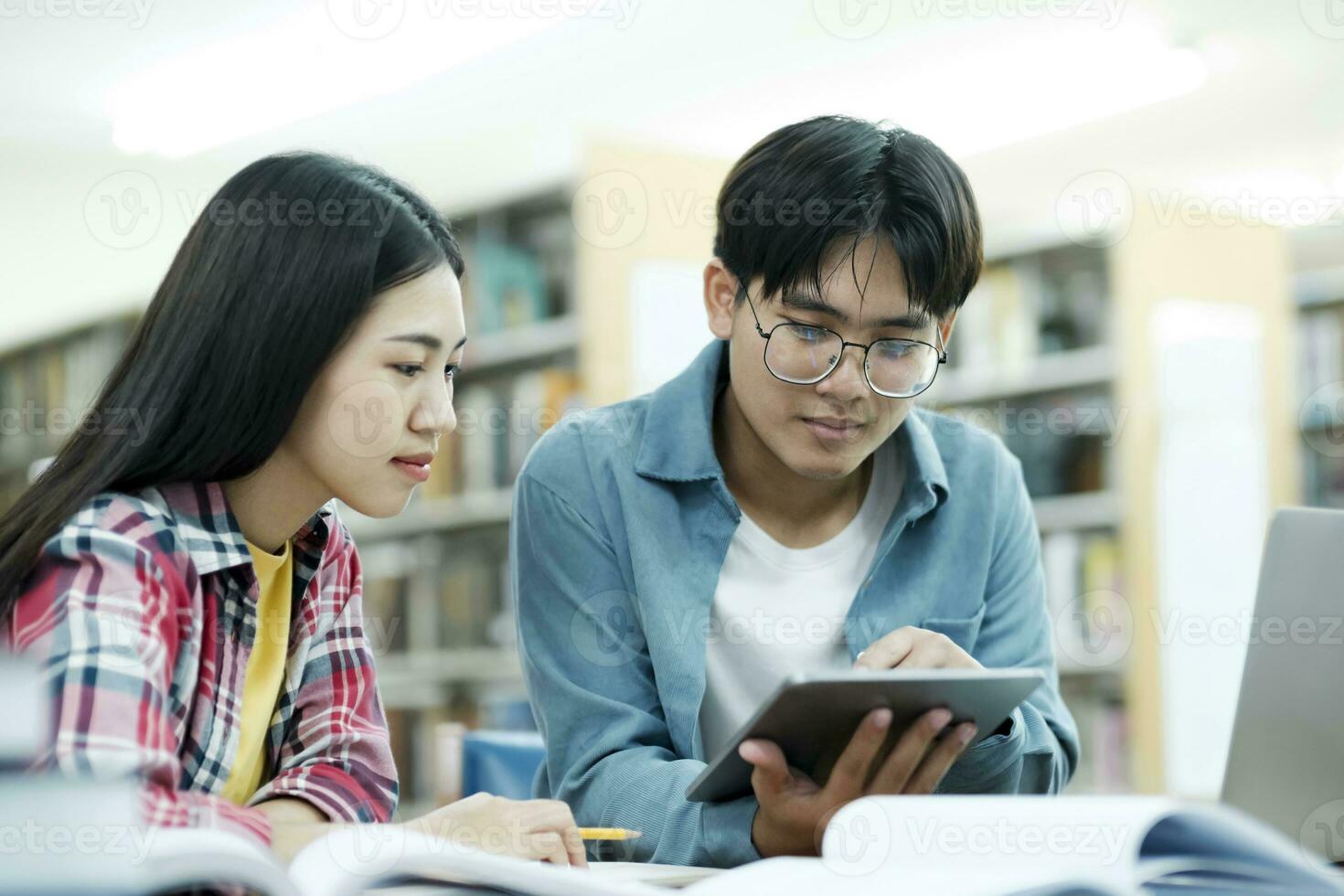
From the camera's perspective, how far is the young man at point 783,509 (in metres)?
1.28

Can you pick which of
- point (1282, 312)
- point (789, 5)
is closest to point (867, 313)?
point (789, 5)

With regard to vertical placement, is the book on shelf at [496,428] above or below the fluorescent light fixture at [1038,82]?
below

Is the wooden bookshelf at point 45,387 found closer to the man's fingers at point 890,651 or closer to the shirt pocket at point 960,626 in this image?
the shirt pocket at point 960,626

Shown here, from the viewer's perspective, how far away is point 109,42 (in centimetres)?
399

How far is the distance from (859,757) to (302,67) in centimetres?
370

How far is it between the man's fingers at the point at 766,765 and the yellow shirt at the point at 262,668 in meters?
0.40

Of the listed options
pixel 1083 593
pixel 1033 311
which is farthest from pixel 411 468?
pixel 1033 311

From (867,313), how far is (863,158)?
164 mm

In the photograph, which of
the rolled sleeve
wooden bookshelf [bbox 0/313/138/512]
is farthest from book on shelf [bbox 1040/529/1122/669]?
wooden bookshelf [bbox 0/313/138/512]

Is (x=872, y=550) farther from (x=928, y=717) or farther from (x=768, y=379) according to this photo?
(x=928, y=717)

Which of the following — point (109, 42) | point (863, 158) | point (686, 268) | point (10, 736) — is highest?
point (109, 42)

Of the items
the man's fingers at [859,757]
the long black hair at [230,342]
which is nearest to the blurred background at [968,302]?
the long black hair at [230,342]

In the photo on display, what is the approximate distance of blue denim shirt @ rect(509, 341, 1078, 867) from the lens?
1.27 meters

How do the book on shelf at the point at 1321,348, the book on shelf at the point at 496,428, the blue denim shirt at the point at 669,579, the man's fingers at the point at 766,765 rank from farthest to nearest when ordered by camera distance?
the book on shelf at the point at 1321,348 → the book on shelf at the point at 496,428 → the blue denim shirt at the point at 669,579 → the man's fingers at the point at 766,765
